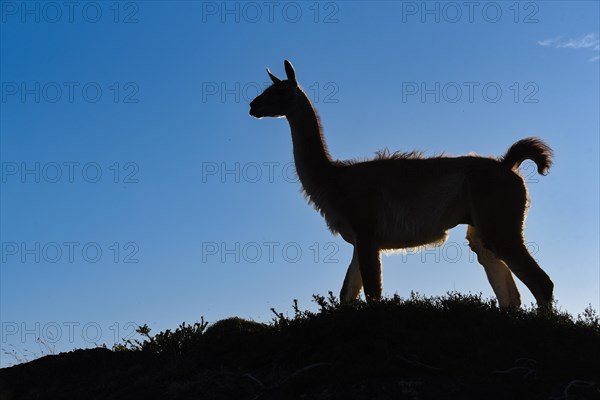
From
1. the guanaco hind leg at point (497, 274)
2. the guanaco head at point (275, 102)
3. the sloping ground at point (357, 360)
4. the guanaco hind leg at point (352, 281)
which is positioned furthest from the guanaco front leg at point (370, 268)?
the guanaco head at point (275, 102)

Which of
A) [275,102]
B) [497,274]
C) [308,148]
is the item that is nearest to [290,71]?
[275,102]

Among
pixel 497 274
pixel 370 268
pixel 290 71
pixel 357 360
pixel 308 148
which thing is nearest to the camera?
pixel 357 360

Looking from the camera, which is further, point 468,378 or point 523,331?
point 523,331

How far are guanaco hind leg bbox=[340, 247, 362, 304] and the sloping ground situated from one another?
180cm

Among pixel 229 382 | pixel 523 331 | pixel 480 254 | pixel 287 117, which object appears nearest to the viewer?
pixel 229 382

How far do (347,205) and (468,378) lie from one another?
437 cm

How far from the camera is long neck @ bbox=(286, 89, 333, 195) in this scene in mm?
11320

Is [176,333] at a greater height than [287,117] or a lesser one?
lesser

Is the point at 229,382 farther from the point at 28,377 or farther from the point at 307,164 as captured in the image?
the point at 307,164

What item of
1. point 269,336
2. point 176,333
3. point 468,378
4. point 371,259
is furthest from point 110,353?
point 468,378

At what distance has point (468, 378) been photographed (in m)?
6.60

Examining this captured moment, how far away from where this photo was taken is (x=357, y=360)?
6.95 meters

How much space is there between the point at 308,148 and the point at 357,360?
5.38 metres

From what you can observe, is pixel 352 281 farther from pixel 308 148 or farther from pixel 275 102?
pixel 275 102
